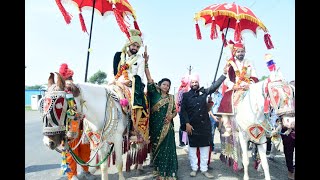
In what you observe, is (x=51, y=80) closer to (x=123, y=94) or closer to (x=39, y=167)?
(x=123, y=94)

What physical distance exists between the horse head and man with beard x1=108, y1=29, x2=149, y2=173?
3.88 ft

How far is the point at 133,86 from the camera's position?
4246 millimetres

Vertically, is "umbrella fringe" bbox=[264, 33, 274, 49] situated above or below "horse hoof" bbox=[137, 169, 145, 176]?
above

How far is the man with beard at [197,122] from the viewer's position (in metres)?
5.19

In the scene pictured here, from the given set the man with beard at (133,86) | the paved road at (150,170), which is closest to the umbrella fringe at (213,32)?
the man with beard at (133,86)

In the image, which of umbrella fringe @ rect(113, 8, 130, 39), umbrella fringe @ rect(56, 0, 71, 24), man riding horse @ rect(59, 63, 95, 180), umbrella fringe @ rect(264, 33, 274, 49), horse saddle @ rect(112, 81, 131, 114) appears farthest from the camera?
umbrella fringe @ rect(264, 33, 274, 49)

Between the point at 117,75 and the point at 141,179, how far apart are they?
191cm

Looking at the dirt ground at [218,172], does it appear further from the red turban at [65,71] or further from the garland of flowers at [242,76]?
the red turban at [65,71]

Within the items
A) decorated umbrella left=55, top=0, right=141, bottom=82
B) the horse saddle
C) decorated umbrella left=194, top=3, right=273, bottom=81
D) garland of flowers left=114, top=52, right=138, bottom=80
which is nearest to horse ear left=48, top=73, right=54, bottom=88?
the horse saddle

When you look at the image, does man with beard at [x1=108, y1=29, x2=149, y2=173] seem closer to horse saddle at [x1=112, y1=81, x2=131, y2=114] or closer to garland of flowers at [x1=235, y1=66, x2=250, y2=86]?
horse saddle at [x1=112, y1=81, x2=131, y2=114]

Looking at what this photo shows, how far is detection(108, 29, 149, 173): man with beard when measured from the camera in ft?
13.9

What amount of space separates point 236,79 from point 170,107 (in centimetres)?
133

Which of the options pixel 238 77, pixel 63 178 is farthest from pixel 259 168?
pixel 63 178
